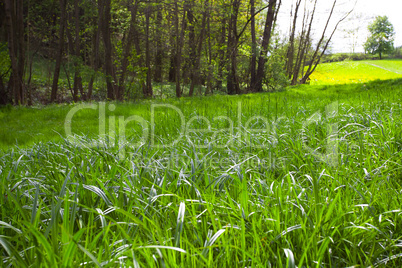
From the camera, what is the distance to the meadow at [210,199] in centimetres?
104

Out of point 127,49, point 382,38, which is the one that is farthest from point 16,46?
point 382,38

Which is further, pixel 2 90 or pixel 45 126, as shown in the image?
pixel 2 90

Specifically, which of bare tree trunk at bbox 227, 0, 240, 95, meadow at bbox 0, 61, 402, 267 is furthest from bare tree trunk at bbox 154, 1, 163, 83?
meadow at bbox 0, 61, 402, 267

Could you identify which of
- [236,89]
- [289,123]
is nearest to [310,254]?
[289,123]

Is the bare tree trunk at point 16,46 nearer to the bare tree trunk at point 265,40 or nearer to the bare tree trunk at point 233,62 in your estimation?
the bare tree trunk at point 233,62

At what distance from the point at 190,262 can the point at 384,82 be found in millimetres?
9770

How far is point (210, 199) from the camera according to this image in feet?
4.77

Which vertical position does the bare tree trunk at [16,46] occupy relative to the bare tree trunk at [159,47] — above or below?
below

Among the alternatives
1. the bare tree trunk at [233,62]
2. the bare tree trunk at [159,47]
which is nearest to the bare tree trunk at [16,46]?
Answer: the bare tree trunk at [159,47]

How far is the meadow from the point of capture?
1.04 metres

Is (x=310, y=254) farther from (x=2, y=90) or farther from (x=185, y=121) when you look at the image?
(x=2, y=90)

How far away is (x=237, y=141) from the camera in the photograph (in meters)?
2.68

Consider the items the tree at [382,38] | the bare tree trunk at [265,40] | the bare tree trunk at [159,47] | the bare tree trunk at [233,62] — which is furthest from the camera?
the tree at [382,38]

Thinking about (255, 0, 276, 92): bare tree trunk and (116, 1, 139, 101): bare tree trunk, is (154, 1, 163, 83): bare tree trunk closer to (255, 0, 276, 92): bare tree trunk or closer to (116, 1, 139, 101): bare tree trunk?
(116, 1, 139, 101): bare tree trunk
